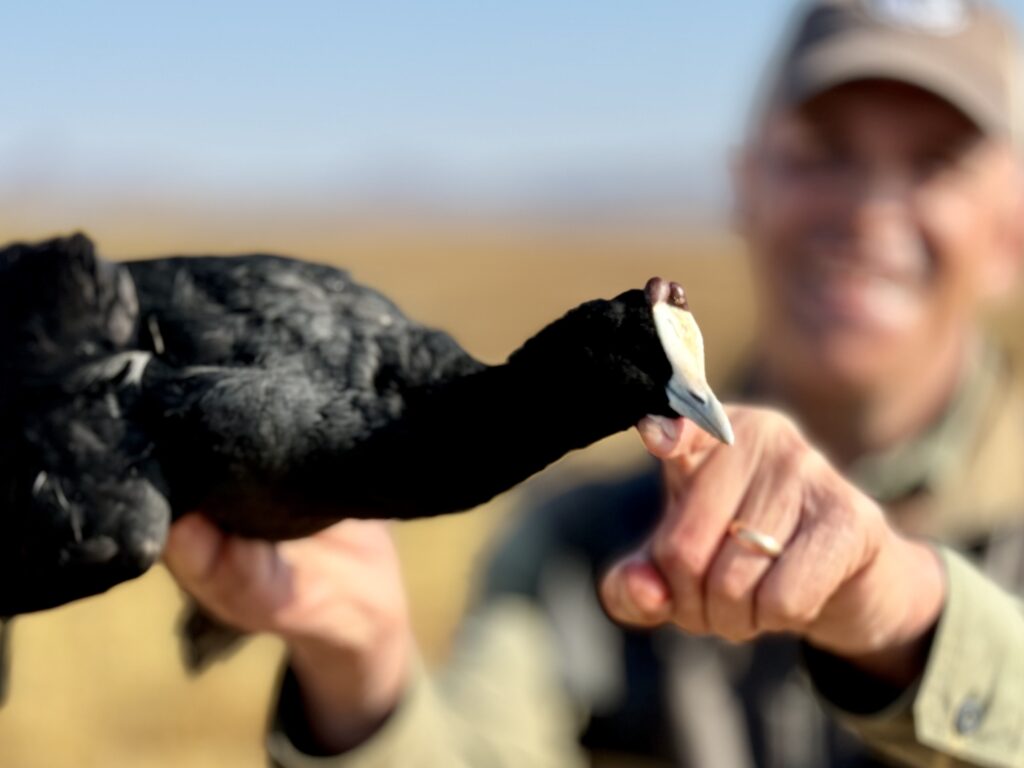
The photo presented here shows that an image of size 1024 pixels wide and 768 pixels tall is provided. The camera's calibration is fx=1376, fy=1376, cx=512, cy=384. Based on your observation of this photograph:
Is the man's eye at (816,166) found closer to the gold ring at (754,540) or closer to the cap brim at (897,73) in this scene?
the cap brim at (897,73)

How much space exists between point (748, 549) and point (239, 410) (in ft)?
4.14

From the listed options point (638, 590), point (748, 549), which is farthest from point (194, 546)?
point (748, 549)

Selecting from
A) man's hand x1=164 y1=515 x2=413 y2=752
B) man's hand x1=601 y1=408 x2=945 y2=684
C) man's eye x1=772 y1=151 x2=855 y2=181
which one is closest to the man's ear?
man's eye x1=772 y1=151 x2=855 y2=181

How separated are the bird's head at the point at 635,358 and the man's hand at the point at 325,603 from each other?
3.67ft

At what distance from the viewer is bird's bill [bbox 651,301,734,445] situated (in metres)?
2.87

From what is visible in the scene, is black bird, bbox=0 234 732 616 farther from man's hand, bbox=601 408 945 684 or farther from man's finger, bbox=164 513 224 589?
man's hand, bbox=601 408 945 684

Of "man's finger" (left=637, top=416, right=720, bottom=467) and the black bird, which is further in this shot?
the black bird

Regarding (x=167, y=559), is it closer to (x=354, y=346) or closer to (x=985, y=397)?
(x=354, y=346)

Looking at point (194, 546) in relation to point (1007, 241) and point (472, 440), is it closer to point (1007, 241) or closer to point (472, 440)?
point (472, 440)

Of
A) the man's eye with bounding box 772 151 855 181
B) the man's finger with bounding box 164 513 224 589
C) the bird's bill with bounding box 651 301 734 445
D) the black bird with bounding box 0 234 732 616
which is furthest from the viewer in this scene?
the man's eye with bounding box 772 151 855 181

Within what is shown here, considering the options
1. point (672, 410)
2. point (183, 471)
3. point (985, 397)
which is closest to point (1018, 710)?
point (672, 410)

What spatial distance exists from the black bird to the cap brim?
128 inches

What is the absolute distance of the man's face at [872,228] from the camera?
599cm

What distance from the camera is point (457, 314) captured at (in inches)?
1323
